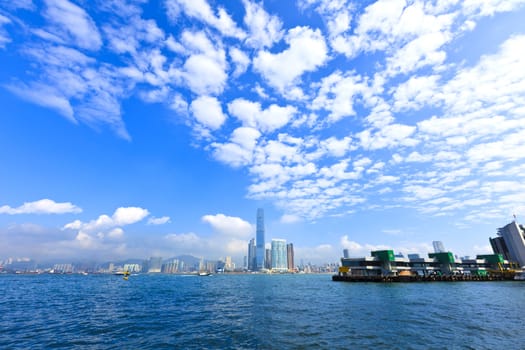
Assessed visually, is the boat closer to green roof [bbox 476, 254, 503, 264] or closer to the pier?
the pier

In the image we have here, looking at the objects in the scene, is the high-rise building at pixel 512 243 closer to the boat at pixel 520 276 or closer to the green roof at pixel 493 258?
the green roof at pixel 493 258

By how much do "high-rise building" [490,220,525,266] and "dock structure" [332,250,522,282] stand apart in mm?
4508

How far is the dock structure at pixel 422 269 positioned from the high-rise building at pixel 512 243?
451 cm

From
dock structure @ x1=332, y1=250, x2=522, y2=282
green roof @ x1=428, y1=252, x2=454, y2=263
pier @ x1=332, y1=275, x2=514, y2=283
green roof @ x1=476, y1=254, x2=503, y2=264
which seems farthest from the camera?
green roof @ x1=476, y1=254, x2=503, y2=264

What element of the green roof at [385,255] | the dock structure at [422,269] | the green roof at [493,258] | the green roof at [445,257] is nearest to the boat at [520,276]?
the dock structure at [422,269]

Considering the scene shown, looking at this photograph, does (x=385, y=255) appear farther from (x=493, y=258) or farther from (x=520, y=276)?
(x=493, y=258)

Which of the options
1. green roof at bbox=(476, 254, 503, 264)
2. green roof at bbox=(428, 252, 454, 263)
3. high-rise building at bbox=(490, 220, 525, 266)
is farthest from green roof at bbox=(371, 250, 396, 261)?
high-rise building at bbox=(490, 220, 525, 266)

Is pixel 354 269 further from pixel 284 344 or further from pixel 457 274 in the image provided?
pixel 284 344

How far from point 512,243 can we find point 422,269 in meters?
52.6

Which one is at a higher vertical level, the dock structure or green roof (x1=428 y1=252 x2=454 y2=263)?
green roof (x1=428 y1=252 x2=454 y2=263)

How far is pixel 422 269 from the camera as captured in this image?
3807 inches

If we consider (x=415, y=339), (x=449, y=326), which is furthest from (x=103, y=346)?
(x=449, y=326)

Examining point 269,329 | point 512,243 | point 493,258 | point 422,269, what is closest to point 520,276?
point 493,258

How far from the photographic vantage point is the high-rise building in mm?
106188
